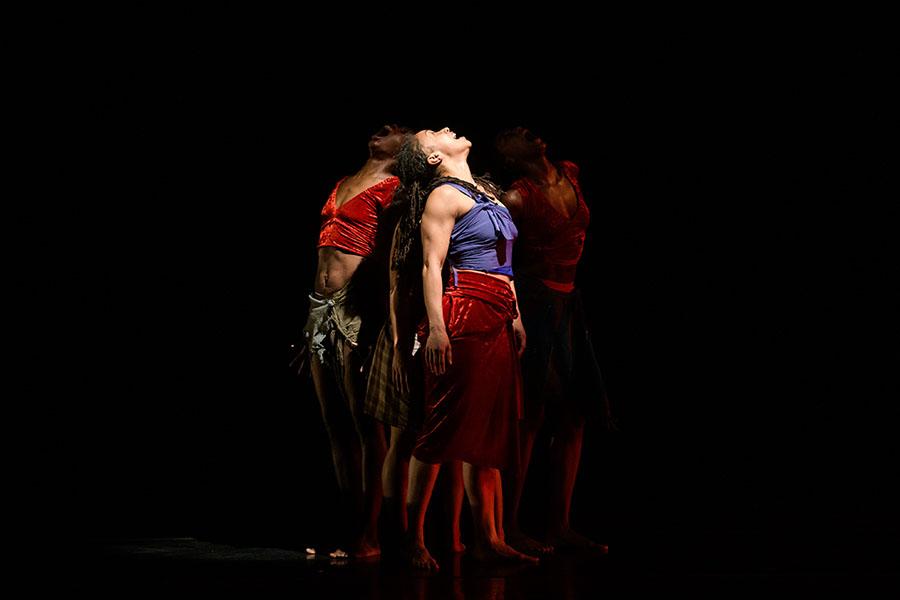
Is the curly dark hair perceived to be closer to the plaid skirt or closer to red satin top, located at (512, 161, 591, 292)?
the plaid skirt

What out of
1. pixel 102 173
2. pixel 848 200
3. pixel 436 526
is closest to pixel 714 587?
pixel 436 526

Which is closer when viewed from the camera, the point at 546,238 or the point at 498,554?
the point at 498,554

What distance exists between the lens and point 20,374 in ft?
21.6

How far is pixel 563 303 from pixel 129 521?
224 cm

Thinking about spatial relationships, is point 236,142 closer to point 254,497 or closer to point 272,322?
point 272,322

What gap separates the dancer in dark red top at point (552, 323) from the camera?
4934 mm

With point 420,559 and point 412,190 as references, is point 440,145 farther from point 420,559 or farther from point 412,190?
point 420,559

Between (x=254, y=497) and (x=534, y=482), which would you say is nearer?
(x=254, y=497)

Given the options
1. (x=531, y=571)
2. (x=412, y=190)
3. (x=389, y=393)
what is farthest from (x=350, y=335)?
(x=531, y=571)

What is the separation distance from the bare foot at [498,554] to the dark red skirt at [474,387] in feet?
0.93

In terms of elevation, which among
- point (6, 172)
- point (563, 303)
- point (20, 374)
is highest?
point (6, 172)

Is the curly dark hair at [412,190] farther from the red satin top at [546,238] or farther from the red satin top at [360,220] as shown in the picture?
the red satin top at [546,238]

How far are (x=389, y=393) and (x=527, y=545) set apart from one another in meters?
0.81

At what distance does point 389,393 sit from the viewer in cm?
454
